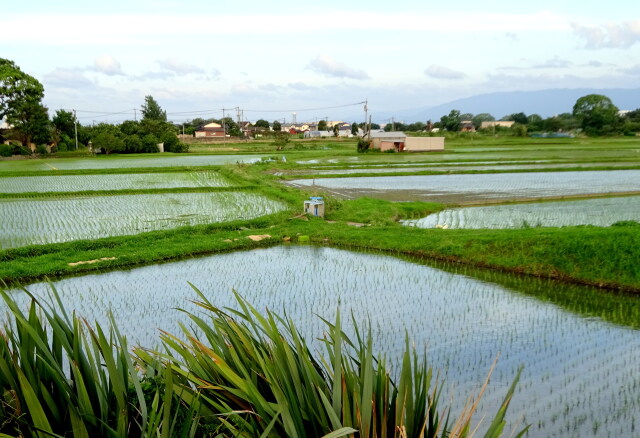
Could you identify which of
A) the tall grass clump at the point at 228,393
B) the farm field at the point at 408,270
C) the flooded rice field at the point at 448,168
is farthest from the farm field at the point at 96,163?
the tall grass clump at the point at 228,393

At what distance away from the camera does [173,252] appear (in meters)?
10.7

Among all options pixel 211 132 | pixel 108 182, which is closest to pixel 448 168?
pixel 108 182

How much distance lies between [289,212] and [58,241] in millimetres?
5215

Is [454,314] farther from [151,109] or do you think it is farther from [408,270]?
[151,109]

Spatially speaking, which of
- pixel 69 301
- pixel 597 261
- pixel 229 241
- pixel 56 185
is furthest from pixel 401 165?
pixel 69 301

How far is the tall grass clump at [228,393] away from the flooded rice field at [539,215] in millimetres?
10109

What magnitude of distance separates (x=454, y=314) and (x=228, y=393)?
445 cm

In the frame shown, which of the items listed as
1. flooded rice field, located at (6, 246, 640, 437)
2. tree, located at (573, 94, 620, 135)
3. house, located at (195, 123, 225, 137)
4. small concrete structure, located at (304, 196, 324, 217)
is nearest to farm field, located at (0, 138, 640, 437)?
flooded rice field, located at (6, 246, 640, 437)

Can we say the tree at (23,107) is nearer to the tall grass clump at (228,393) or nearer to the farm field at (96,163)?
the farm field at (96,163)

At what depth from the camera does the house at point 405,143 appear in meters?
42.1

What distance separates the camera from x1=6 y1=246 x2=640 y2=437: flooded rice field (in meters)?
4.95

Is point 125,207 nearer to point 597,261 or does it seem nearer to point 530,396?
→ point 597,261

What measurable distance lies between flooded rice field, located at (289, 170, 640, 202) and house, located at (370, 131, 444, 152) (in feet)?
56.3

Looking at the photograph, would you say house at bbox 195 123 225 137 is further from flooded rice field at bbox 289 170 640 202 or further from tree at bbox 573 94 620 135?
flooded rice field at bbox 289 170 640 202
